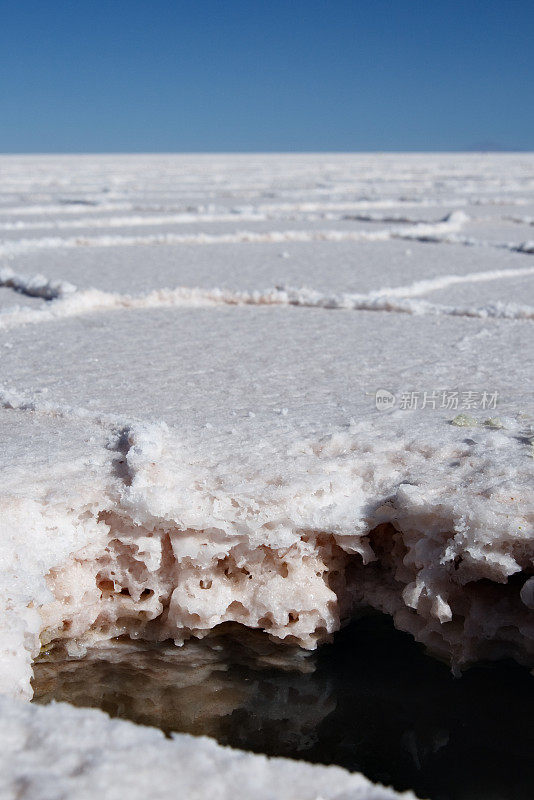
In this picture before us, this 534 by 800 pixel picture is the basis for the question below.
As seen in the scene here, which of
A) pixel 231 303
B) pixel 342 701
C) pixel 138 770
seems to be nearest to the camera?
pixel 138 770

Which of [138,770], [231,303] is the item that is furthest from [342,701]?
[231,303]

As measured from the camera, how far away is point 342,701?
1.22 metres

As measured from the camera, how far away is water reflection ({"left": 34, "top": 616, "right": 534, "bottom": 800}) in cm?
110

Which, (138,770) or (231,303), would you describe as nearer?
(138,770)

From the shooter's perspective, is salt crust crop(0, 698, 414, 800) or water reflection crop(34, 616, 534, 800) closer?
salt crust crop(0, 698, 414, 800)

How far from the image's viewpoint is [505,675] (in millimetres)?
1237

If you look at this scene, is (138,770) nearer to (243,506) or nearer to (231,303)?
(243,506)

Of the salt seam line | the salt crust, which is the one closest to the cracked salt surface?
the salt crust

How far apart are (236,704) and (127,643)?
0.21m

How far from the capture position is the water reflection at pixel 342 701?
1.10m

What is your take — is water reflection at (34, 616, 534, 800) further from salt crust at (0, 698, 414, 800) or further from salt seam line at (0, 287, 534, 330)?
salt seam line at (0, 287, 534, 330)

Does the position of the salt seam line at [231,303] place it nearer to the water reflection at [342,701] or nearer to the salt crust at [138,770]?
the water reflection at [342,701]

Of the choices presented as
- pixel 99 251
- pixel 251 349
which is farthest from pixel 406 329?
pixel 99 251

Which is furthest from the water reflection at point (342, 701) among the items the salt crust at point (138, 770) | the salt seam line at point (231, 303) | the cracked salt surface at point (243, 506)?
the salt seam line at point (231, 303)
